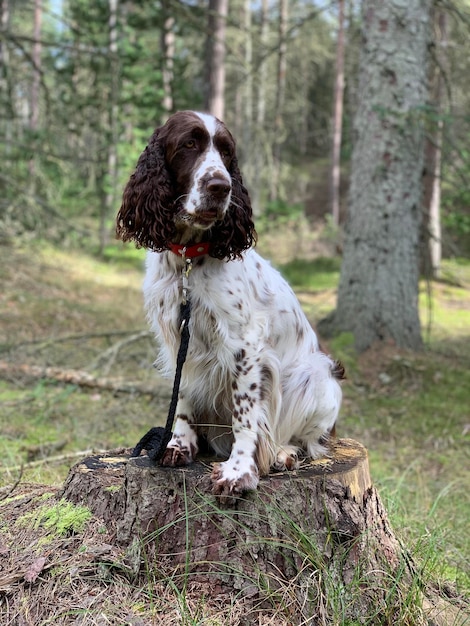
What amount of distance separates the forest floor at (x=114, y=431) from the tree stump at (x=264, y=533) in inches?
4.0

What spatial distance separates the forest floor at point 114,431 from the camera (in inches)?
93.9

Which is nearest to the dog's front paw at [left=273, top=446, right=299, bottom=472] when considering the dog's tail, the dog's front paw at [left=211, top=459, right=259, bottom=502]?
the dog's front paw at [left=211, top=459, right=259, bottom=502]

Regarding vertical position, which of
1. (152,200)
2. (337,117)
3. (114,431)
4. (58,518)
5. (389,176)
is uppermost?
(337,117)

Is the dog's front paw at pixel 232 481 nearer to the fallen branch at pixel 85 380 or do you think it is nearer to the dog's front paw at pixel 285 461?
the dog's front paw at pixel 285 461

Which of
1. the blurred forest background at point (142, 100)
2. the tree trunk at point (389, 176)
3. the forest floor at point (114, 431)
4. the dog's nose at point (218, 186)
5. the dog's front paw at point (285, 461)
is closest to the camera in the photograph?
the forest floor at point (114, 431)

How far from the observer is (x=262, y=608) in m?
2.39

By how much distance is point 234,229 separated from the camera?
8.87ft

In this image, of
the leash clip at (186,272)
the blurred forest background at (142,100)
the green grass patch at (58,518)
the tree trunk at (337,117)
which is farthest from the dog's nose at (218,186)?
the tree trunk at (337,117)

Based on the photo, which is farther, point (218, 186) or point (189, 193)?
point (189, 193)

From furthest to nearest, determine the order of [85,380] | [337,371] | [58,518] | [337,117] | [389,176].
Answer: [337,117] < [389,176] < [85,380] < [337,371] < [58,518]

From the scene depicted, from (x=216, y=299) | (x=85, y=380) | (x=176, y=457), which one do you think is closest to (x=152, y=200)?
(x=216, y=299)

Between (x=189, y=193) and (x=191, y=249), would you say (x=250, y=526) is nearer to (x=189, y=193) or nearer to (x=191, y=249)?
(x=191, y=249)

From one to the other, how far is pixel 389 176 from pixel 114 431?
4.08 m

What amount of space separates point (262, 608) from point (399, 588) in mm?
582
